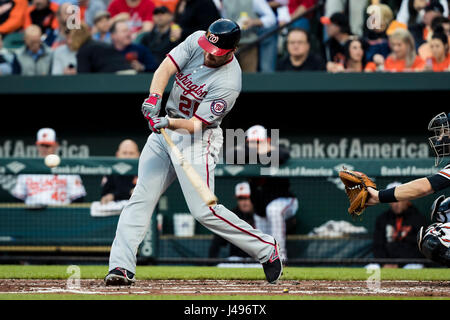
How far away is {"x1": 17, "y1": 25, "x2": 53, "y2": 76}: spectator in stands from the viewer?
10.4m

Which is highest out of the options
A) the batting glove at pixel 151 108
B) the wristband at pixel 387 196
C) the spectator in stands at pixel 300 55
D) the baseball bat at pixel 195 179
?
the spectator in stands at pixel 300 55

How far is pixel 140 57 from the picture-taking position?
10.2 m

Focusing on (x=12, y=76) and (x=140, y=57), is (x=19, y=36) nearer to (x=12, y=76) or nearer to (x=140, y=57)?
(x=12, y=76)

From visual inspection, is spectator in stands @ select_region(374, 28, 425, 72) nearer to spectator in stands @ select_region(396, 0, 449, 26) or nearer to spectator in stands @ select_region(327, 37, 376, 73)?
spectator in stands @ select_region(327, 37, 376, 73)

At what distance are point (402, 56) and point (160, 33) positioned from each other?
3.28m

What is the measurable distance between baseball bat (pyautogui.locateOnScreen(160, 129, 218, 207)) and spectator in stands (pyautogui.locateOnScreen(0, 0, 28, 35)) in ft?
22.3

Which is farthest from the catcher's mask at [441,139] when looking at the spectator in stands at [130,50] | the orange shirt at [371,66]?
the spectator in stands at [130,50]

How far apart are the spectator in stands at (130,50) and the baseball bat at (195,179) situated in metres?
5.08

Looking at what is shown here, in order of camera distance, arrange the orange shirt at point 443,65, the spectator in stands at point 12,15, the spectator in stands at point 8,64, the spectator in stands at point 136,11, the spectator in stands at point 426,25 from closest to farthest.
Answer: the orange shirt at point 443,65 < the spectator in stands at point 426,25 < the spectator in stands at point 8,64 < the spectator in stands at point 136,11 < the spectator in stands at point 12,15

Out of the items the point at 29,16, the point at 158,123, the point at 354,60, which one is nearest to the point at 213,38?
the point at 158,123

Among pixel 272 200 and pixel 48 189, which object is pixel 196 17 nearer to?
pixel 272 200

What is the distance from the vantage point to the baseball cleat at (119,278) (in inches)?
207

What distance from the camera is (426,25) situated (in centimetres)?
996

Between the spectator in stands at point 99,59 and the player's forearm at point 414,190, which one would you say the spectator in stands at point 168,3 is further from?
the player's forearm at point 414,190
